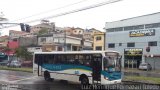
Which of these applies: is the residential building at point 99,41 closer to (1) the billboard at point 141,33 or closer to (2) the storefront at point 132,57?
(2) the storefront at point 132,57

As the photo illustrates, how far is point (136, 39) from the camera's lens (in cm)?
6731

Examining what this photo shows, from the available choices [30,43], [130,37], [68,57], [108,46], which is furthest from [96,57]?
[30,43]

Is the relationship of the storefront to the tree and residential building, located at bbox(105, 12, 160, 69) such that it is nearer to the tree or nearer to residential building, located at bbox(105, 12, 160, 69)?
residential building, located at bbox(105, 12, 160, 69)

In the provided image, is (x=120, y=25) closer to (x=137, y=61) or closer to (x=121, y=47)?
(x=121, y=47)

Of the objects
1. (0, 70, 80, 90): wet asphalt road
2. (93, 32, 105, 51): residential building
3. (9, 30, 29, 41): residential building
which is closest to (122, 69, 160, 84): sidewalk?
(0, 70, 80, 90): wet asphalt road

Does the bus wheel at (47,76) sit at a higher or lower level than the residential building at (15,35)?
lower

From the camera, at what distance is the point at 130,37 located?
226 ft

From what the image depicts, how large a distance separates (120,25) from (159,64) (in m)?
14.0

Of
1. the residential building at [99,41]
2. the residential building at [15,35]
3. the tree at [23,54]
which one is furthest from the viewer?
the residential building at [15,35]

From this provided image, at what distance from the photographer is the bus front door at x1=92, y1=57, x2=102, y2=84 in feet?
76.7

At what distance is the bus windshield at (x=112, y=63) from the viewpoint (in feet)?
75.8

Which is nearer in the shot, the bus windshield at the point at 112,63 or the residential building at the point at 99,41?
the bus windshield at the point at 112,63

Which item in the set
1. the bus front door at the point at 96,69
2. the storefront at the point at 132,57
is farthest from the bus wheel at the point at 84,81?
the storefront at the point at 132,57

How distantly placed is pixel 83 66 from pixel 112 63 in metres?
2.80
